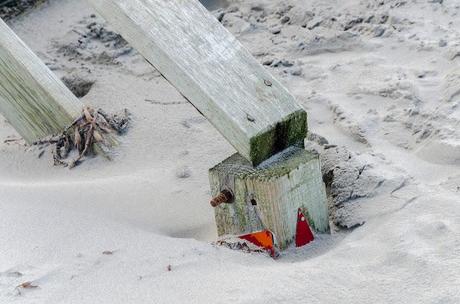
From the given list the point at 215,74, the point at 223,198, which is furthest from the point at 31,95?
the point at 223,198

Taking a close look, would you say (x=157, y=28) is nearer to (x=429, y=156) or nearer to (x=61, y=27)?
(x=429, y=156)

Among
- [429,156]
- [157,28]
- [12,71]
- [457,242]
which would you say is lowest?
[457,242]

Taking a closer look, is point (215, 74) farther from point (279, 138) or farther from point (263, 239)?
point (263, 239)

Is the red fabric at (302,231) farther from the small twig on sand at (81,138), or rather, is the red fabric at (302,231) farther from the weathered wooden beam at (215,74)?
the small twig on sand at (81,138)

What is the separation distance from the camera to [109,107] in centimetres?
388

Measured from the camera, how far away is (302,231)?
102 inches

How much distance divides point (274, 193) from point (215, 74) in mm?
445

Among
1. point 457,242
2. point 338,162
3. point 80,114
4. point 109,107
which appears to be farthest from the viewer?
point 109,107

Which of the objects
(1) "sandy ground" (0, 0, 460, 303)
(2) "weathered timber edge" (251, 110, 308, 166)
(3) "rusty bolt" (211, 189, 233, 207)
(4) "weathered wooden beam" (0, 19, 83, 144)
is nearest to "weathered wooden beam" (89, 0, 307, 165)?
(2) "weathered timber edge" (251, 110, 308, 166)

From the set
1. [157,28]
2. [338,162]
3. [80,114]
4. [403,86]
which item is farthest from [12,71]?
[403,86]

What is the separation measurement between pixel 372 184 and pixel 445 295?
77cm

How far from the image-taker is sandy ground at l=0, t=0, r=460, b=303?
7.62ft

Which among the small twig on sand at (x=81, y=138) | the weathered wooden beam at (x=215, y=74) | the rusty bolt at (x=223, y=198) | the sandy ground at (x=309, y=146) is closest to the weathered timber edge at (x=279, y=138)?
the weathered wooden beam at (x=215, y=74)

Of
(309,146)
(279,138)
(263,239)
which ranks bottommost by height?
(263,239)
